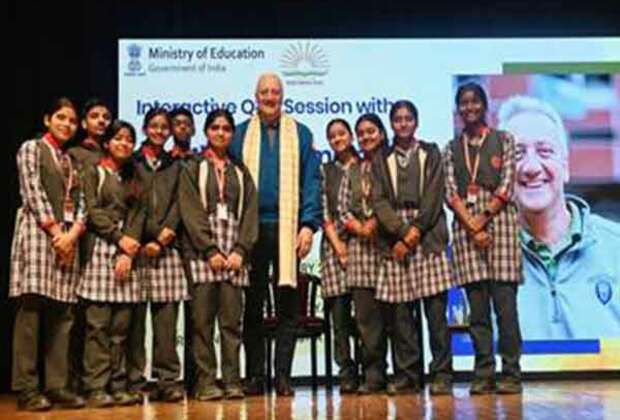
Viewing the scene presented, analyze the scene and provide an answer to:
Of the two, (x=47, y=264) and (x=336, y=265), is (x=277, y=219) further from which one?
(x=47, y=264)

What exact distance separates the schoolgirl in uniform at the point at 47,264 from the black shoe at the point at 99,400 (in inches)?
1.5

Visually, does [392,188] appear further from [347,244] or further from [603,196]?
[603,196]

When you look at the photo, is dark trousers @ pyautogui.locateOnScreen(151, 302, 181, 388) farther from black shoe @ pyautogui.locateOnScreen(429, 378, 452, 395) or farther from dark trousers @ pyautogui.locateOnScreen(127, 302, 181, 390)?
black shoe @ pyautogui.locateOnScreen(429, 378, 452, 395)

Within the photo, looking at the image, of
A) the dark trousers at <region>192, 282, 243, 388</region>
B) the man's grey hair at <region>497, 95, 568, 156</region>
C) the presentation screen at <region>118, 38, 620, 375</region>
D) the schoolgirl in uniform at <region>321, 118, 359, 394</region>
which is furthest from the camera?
the man's grey hair at <region>497, 95, 568, 156</region>

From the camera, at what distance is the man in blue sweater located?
4.05 metres

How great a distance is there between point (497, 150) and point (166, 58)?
90.1 inches

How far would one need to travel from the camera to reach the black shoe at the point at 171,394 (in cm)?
374

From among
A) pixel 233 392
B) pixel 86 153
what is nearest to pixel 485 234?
pixel 233 392

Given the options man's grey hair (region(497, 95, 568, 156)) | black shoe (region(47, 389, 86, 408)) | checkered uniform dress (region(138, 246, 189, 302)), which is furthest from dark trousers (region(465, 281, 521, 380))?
man's grey hair (region(497, 95, 568, 156))

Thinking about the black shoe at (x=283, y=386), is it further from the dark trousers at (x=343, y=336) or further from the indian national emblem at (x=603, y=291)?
the indian national emblem at (x=603, y=291)

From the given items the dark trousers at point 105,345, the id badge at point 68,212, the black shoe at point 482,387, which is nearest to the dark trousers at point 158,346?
the dark trousers at point 105,345

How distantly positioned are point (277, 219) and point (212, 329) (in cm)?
57

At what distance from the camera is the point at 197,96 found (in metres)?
5.49

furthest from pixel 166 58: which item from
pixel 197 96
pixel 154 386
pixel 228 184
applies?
pixel 154 386
